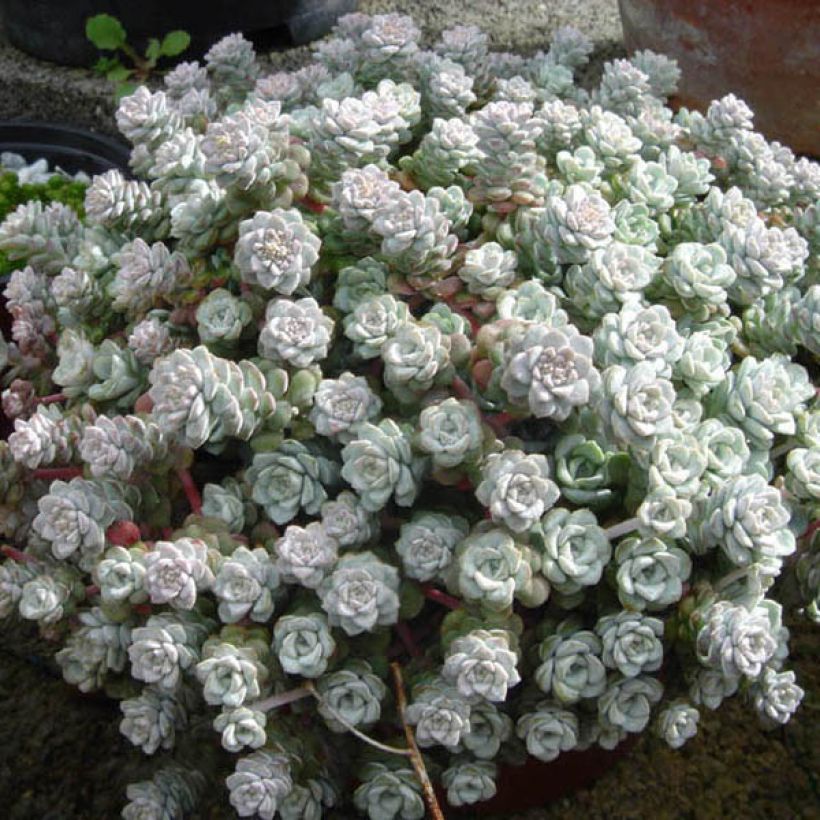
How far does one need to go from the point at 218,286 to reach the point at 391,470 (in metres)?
0.34

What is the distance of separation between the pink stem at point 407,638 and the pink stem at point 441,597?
5 cm

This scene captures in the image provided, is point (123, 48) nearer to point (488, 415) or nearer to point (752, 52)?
point (752, 52)

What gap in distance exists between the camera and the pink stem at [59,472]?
127cm

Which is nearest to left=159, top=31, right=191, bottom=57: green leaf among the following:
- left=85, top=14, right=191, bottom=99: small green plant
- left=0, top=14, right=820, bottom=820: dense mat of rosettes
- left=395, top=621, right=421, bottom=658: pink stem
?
left=85, top=14, right=191, bottom=99: small green plant

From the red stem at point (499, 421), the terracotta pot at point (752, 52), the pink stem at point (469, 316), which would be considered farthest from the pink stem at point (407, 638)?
the terracotta pot at point (752, 52)

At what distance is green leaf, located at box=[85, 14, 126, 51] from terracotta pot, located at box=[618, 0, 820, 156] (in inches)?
46.2

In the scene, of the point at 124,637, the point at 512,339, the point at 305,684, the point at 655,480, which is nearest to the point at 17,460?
the point at 124,637

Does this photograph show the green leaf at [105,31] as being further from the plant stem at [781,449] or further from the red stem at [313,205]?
the plant stem at [781,449]

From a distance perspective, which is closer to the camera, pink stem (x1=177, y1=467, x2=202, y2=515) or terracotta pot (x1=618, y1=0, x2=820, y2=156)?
pink stem (x1=177, y1=467, x2=202, y2=515)

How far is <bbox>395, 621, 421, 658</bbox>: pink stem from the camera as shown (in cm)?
120

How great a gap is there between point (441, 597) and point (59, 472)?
46 cm

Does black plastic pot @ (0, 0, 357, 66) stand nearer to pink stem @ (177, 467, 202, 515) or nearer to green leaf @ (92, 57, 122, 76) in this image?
green leaf @ (92, 57, 122, 76)

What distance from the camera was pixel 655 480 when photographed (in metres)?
1.06

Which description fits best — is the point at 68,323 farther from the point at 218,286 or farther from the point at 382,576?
the point at 382,576
